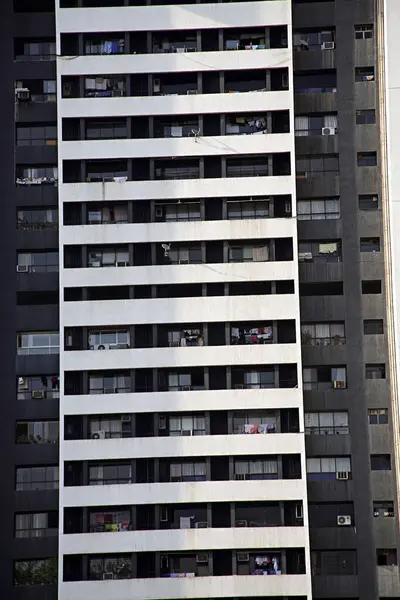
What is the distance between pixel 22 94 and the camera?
138 feet

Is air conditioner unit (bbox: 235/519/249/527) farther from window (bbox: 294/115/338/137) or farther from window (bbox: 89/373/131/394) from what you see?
window (bbox: 294/115/338/137)

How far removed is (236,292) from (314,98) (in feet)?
29.7

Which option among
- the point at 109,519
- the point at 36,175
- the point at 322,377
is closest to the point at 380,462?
the point at 322,377

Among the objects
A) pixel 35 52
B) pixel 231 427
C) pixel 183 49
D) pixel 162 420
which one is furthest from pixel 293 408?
pixel 35 52

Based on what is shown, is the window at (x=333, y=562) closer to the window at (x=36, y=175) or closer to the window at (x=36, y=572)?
the window at (x=36, y=572)

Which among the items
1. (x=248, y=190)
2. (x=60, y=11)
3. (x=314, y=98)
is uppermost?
(x=60, y=11)

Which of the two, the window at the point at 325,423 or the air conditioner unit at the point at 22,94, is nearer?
the window at the point at 325,423

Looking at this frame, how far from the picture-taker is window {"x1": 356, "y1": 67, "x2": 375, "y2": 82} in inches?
1661

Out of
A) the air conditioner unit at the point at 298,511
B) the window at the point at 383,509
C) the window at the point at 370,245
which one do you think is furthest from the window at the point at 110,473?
the window at the point at 370,245

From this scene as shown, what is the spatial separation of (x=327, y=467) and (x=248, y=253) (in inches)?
377

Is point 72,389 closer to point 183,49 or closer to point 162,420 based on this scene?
point 162,420

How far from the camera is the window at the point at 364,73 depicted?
42188 millimetres

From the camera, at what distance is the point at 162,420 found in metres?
40.6

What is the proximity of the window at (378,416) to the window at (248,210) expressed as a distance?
9.42 m
